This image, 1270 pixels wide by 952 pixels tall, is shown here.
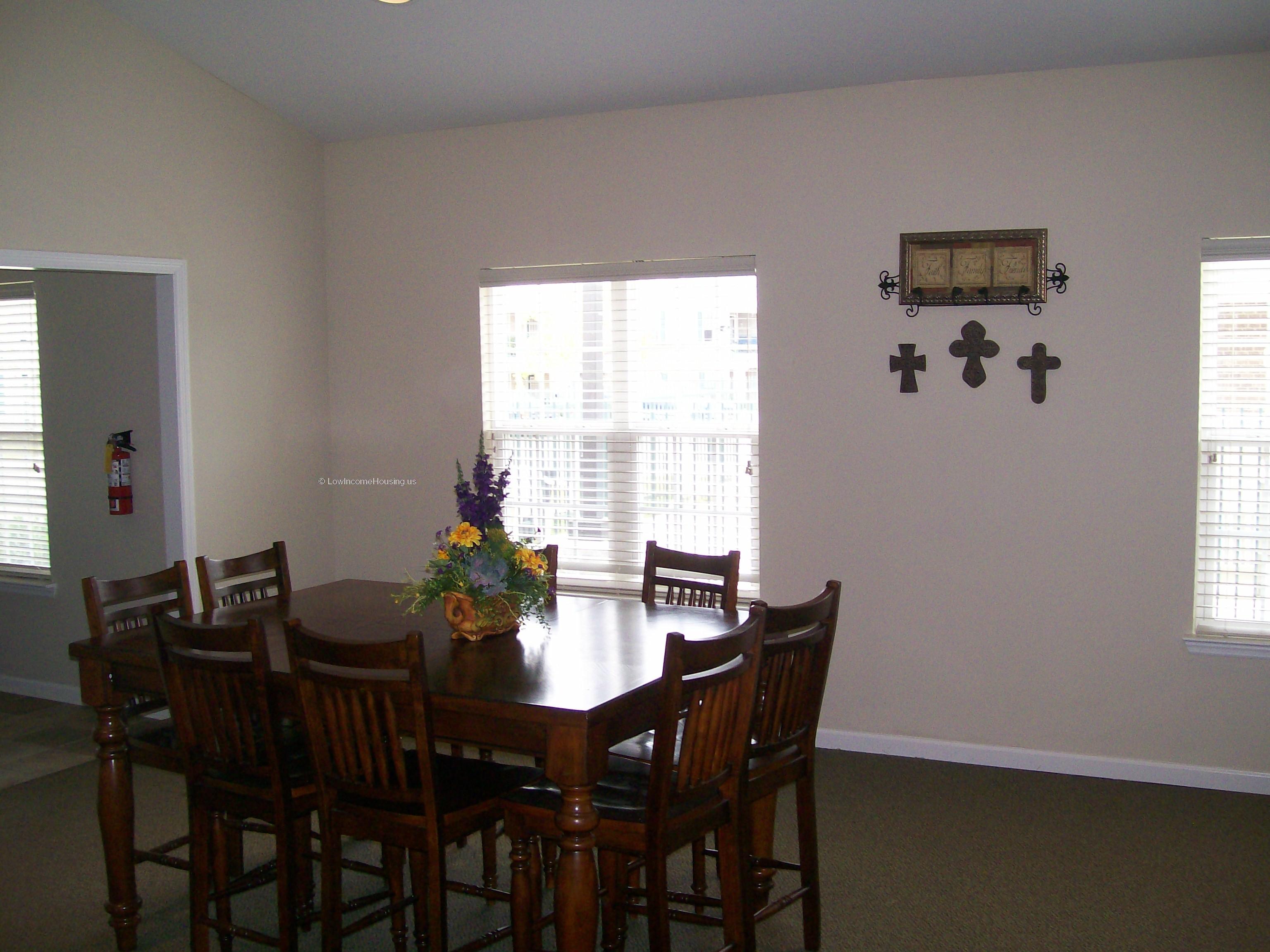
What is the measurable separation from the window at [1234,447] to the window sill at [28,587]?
515 cm

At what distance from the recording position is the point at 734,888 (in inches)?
102

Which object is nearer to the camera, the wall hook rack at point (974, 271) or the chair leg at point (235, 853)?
the chair leg at point (235, 853)

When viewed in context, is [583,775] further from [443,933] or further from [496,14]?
[496,14]

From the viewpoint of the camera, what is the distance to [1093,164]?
3982mm

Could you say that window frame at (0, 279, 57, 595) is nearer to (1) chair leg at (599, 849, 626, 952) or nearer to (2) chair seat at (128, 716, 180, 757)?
(2) chair seat at (128, 716, 180, 757)

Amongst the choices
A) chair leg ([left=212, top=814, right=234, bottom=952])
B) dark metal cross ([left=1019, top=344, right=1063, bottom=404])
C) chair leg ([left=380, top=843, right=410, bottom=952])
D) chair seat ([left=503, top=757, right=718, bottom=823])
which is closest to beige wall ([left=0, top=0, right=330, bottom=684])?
chair leg ([left=212, top=814, right=234, bottom=952])

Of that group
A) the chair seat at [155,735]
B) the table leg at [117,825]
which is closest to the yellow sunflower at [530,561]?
the chair seat at [155,735]

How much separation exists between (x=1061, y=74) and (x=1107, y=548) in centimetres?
180

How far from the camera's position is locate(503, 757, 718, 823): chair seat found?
2.47 meters

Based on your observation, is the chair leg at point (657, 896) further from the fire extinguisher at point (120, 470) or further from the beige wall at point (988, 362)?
the fire extinguisher at point (120, 470)

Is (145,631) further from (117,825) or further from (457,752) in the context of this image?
(457,752)

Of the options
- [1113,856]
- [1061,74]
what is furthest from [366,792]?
[1061,74]

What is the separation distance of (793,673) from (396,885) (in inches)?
49.7

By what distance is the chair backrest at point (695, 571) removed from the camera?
350 cm
